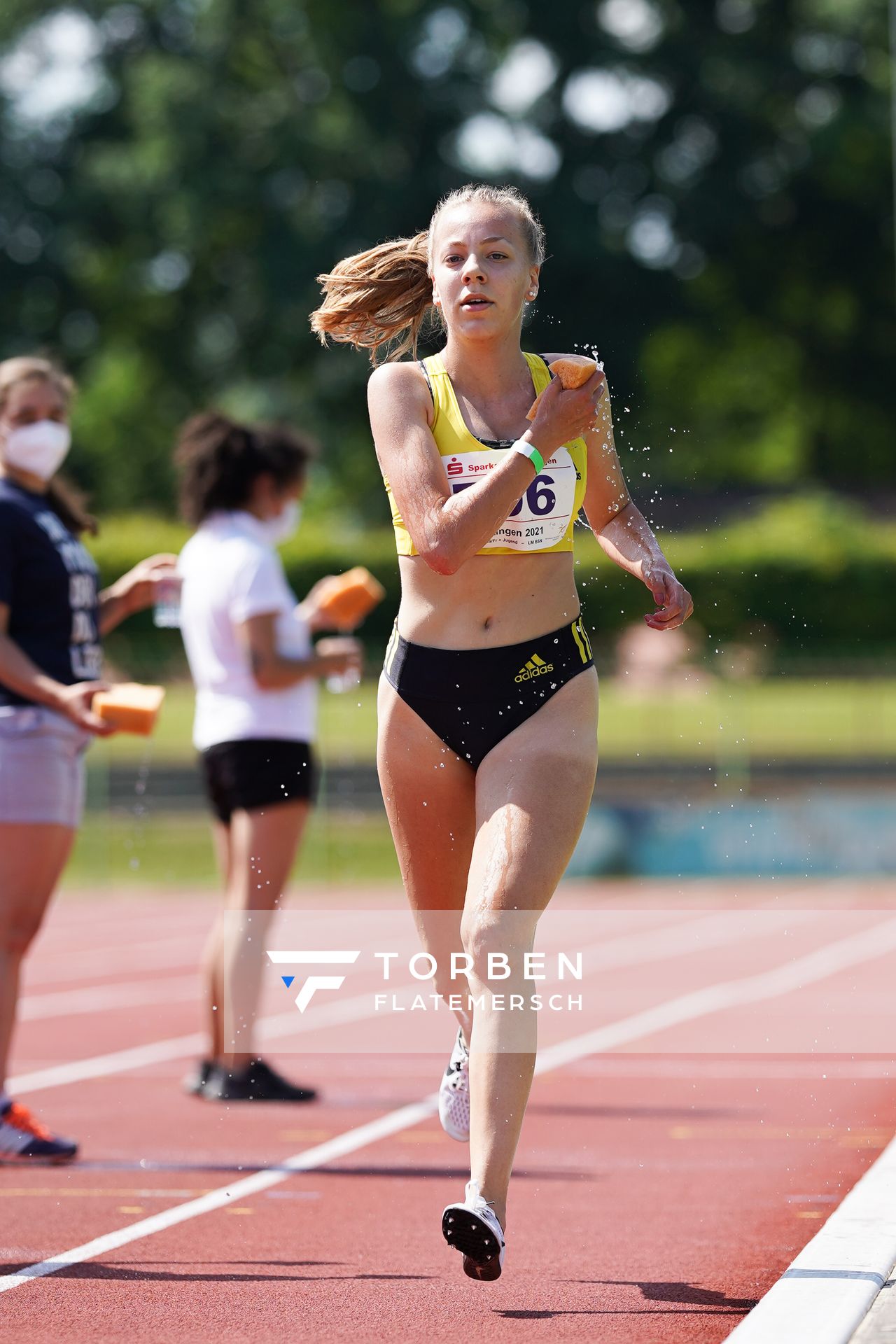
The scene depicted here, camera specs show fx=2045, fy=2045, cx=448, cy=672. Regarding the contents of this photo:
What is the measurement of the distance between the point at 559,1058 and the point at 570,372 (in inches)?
195

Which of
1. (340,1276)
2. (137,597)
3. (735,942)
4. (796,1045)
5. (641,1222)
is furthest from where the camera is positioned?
(735,942)

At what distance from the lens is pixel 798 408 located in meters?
49.7

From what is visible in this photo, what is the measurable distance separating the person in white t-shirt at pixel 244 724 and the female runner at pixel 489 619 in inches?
108

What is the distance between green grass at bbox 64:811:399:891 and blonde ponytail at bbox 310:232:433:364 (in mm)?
16381

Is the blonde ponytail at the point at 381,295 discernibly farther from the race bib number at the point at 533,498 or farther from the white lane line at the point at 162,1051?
the white lane line at the point at 162,1051

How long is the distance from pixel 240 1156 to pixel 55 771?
129 centimetres

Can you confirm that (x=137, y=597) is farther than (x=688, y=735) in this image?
No

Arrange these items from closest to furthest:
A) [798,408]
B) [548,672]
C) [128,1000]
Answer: [548,672] < [128,1000] < [798,408]

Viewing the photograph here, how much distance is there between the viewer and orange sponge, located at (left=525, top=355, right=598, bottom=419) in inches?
158

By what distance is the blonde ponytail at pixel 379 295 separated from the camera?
449 cm

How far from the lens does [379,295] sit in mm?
4500

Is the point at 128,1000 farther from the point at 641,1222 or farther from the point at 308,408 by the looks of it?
the point at 308,408

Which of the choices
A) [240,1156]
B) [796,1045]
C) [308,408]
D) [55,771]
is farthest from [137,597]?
[308,408]

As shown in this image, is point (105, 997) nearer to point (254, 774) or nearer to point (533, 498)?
point (254, 774)
